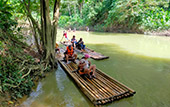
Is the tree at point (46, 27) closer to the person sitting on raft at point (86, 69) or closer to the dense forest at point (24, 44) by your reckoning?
the dense forest at point (24, 44)

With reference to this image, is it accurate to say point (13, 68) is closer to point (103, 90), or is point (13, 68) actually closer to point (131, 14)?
point (103, 90)

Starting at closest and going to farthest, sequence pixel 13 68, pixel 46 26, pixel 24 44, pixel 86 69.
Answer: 1. pixel 13 68
2. pixel 86 69
3. pixel 46 26
4. pixel 24 44

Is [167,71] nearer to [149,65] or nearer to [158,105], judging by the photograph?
[149,65]

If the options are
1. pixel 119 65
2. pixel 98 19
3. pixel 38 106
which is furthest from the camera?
pixel 98 19

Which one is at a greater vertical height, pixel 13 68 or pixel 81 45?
pixel 81 45

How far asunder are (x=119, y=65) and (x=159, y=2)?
612 inches

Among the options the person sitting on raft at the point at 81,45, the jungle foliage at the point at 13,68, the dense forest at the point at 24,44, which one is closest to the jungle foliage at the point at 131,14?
the person sitting on raft at the point at 81,45

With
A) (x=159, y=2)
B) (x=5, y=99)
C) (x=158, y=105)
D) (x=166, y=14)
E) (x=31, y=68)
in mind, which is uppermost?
(x=159, y=2)

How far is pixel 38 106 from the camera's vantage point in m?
3.65

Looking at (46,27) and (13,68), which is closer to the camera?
(13,68)

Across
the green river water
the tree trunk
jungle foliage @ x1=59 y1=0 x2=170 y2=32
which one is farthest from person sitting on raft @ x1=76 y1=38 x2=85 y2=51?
jungle foliage @ x1=59 y1=0 x2=170 y2=32

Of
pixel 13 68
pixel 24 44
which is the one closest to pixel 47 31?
pixel 24 44

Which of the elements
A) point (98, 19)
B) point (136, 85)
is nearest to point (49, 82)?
point (136, 85)

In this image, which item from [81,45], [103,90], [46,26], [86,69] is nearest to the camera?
[103,90]
